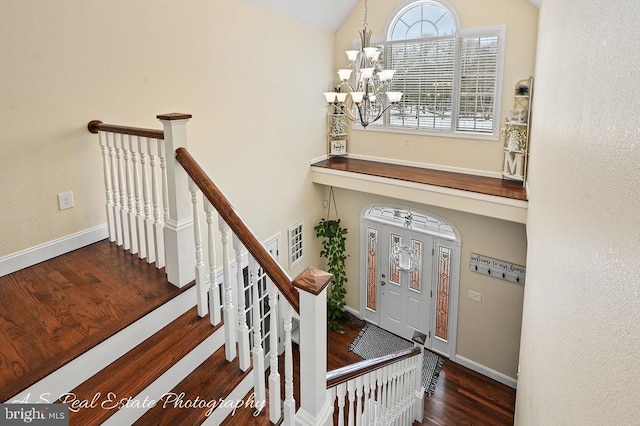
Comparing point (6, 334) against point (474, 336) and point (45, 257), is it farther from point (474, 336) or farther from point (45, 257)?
point (474, 336)

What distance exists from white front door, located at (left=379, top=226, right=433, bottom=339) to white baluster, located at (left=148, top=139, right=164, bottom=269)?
4.42m

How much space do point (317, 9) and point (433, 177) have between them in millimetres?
2871

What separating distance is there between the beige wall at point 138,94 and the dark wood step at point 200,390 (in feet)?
5.75

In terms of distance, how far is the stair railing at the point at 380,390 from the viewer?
241 centimetres

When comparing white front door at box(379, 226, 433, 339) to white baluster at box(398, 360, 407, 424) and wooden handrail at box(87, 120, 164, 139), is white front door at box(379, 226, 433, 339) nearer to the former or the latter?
white baluster at box(398, 360, 407, 424)

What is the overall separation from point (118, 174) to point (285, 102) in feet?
10.1

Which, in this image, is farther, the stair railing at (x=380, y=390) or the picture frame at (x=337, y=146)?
the picture frame at (x=337, y=146)

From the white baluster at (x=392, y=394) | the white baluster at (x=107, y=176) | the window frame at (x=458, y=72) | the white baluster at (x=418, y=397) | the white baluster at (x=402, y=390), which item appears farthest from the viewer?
the window frame at (x=458, y=72)

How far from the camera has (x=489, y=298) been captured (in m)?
5.94

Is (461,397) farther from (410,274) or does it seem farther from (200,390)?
(200,390)

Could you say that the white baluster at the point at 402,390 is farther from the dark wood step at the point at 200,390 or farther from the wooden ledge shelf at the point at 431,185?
the wooden ledge shelf at the point at 431,185

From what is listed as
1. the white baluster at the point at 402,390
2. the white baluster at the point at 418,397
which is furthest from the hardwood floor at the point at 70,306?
the white baluster at the point at 418,397

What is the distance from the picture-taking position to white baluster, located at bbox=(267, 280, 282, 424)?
2.09 m

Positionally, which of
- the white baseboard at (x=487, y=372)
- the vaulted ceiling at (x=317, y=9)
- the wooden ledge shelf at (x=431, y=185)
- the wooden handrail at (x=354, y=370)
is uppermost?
the vaulted ceiling at (x=317, y=9)
